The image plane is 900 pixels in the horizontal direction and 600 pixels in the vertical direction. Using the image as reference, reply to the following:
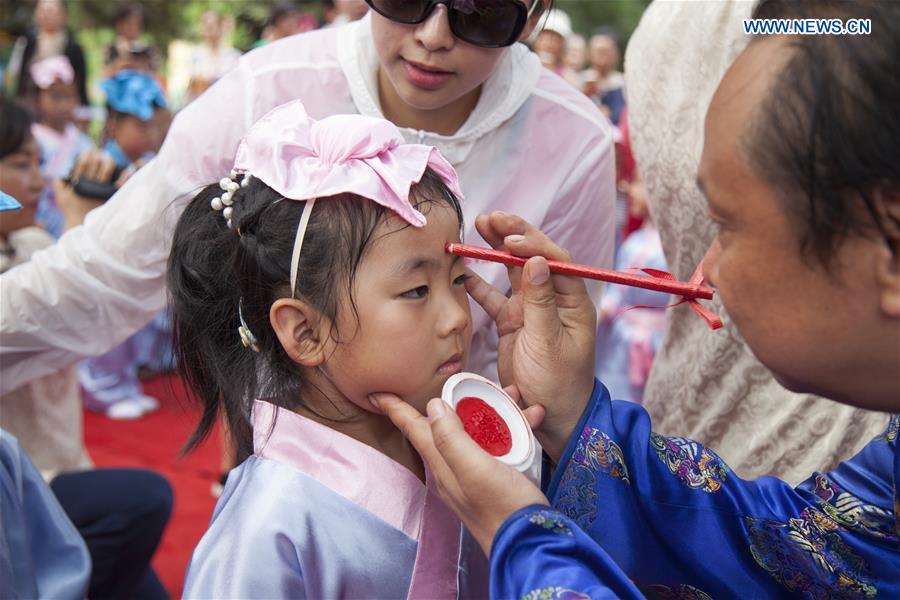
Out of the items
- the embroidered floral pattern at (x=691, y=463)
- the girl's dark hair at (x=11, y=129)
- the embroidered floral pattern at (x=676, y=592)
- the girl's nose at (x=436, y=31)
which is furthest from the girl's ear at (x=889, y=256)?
the girl's dark hair at (x=11, y=129)

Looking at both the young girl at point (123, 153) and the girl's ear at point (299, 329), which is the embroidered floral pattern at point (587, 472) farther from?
the young girl at point (123, 153)

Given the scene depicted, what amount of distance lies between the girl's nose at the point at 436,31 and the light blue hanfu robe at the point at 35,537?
108 centimetres

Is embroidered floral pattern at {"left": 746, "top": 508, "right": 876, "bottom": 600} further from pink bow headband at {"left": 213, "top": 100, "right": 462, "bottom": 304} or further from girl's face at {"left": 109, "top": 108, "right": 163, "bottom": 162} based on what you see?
girl's face at {"left": 109, "top": 108, "right": 163, "bottom": 162}

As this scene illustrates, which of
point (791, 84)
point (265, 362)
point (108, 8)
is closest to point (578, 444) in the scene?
point (265, 362)

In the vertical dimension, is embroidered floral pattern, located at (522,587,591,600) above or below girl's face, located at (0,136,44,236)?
above

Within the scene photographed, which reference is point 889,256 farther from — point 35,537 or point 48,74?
point 48,74

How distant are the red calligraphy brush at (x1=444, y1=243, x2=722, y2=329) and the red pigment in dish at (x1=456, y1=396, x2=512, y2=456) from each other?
0.23 meters

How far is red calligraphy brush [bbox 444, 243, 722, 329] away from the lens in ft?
4.85

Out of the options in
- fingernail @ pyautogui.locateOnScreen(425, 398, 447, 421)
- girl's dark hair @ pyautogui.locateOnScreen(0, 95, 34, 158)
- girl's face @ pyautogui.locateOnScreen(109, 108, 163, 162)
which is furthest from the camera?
girl's face @ pyautogui.locateOnScreen(109, 108, 163, 162)

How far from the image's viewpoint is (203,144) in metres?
1.96

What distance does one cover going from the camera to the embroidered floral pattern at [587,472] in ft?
5.15

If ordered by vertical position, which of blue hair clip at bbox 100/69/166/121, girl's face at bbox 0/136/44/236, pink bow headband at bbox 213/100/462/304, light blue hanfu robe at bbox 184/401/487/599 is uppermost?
pink bow headband at bbox 213/100/462/304

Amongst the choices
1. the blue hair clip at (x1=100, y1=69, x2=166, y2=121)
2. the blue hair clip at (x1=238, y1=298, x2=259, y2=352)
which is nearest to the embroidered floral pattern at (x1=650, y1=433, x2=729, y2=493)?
the blue hair clip at (x1=238, y1=298, x2=259, y2=352)

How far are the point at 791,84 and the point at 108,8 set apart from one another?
16999mm
